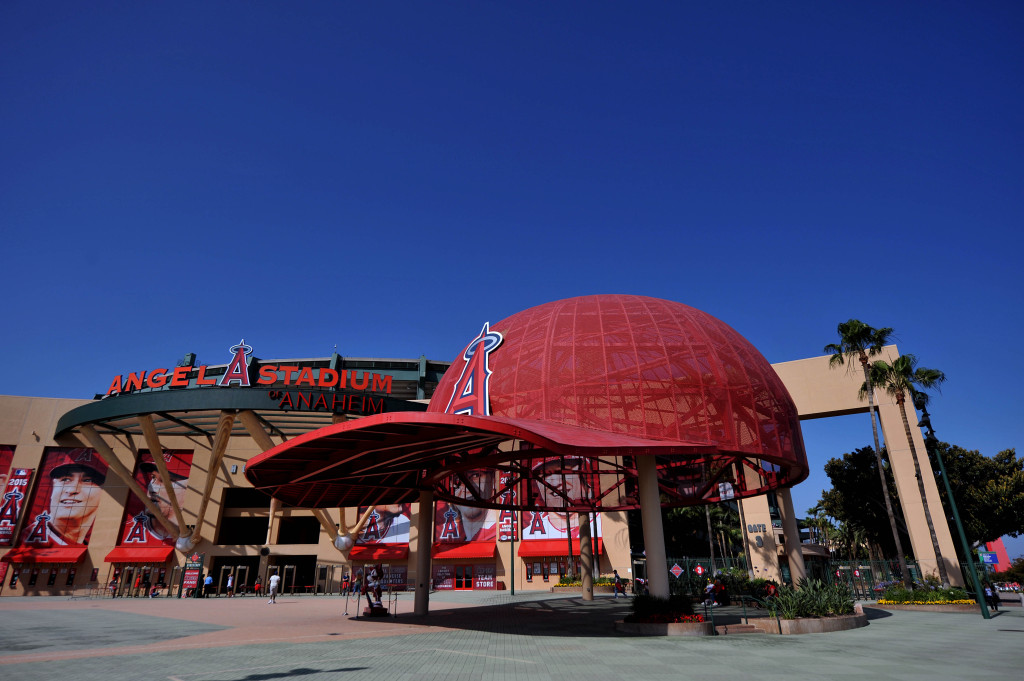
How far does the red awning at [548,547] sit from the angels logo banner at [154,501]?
99.4 ft

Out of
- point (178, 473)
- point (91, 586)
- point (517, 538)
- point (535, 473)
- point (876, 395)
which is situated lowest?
point (91, 586)

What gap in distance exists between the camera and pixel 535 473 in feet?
91.7

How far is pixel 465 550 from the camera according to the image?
44.9m

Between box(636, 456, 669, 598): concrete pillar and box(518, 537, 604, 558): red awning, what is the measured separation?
26385 mm

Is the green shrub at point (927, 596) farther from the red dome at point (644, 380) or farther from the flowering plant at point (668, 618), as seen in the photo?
the flowering plant at point (668, 618)

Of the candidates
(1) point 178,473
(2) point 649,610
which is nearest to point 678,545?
(2) point 649,610

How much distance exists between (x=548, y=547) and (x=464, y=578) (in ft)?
26.6

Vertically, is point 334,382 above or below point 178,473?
above

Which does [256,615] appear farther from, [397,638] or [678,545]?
[678,545]

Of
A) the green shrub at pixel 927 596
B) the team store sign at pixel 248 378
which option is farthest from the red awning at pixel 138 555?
the green shrub at pixel 927 596

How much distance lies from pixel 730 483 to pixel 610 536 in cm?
1927

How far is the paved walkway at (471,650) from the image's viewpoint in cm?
1050

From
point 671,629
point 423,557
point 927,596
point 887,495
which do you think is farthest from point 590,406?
point 887,495

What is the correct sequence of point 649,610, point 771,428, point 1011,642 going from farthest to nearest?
point 771,428 < point 649,610 < point 1011,642
